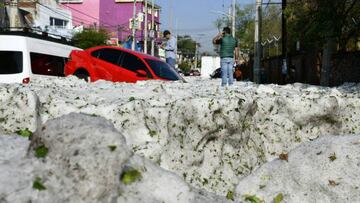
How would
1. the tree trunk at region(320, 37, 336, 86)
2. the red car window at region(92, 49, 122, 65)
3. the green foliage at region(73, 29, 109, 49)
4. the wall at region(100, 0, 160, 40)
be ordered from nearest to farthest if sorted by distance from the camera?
the red car window at region(92, 49, 122, 65), the tree trunk at region(320, 37, 336, 86), the green foliage at region(73, 29, 109, 49), the wall at region(100, 0, 160, 40)

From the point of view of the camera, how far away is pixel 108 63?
13.6m

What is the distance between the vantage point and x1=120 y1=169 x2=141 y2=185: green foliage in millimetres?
3061

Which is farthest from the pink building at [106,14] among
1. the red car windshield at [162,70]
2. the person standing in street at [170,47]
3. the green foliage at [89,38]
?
the red car windshield at [162,70]

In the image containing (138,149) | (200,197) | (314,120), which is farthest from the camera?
(314,120)

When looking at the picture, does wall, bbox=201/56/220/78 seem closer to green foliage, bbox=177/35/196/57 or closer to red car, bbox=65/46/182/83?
red car, bbox=65/46/182/83

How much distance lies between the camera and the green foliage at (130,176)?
10.0 ft

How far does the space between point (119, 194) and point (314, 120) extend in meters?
2.87

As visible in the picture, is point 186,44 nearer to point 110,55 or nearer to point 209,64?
point 209,64

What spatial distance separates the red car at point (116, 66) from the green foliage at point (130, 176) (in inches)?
380

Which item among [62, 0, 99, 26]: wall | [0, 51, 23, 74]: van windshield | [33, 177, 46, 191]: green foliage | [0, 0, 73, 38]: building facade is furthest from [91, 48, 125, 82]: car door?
[62, 0, 99, 26]: wall

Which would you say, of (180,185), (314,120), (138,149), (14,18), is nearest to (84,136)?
(180,185)

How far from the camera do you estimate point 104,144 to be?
9.89 ft

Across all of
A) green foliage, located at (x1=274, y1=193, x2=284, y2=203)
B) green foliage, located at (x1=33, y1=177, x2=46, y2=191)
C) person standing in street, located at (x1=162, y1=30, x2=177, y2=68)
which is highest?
person standing in street, located at (x1=162, y1=30, x2=177, y2=68)

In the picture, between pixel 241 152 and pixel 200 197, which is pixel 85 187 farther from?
pixel 241 152
